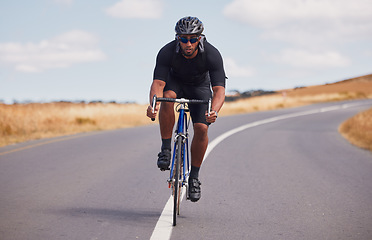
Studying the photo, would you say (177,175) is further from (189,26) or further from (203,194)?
(203,194)

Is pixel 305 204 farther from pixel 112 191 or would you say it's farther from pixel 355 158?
pixel 355 158

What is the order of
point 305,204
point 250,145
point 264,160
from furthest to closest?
point 250,145 → point 264,160 → point 305,204

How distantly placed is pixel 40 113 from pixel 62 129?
3.15 meters

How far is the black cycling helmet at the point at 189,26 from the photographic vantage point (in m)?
5.58

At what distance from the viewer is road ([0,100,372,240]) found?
5.70 meters

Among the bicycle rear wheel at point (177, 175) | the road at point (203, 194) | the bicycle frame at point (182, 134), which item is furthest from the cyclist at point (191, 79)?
the road at point (203, 194)

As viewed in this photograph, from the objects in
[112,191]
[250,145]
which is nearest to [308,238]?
[112,191]

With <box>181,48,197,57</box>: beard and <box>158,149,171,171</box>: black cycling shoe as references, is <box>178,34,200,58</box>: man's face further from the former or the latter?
<box>158,149,171,171</box>: black cycling shoe

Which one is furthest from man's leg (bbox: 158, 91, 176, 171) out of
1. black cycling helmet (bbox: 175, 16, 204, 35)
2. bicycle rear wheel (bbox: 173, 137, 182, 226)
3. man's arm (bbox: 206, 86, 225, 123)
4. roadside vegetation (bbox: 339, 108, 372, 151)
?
roadside vegetation (bbox: 339, 108, 372, 151)

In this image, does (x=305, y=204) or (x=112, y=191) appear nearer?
(x=305, y=204)

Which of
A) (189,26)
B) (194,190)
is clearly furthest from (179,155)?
(189,26)

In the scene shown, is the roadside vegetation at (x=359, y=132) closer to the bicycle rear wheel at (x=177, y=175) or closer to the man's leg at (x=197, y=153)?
the man's leg at (x=197, y=153)

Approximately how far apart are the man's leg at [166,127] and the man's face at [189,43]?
684mm

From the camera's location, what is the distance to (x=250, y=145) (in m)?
14.6
